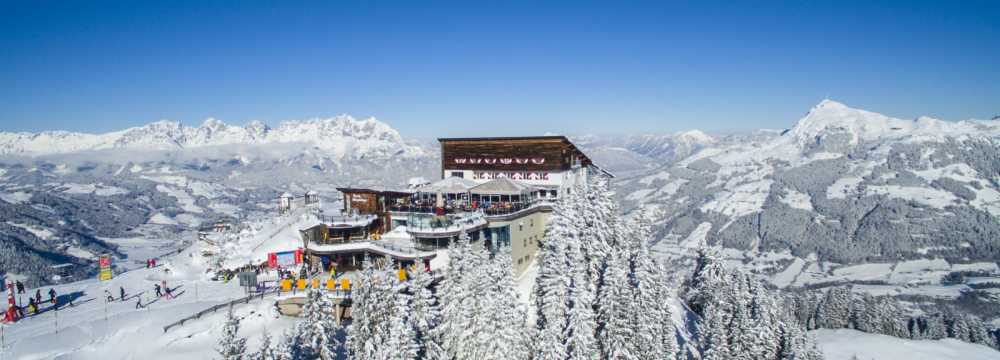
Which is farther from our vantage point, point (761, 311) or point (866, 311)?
point (866, 311)

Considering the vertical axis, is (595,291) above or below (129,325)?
above

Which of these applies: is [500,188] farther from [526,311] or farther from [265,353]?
[265,353]

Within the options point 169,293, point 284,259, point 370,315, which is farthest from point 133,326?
point 370,315

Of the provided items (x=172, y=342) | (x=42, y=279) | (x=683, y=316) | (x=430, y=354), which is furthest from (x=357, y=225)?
(x=42, y=279)

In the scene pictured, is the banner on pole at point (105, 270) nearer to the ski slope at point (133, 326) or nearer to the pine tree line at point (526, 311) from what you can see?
the ski slope at point (133, 326)

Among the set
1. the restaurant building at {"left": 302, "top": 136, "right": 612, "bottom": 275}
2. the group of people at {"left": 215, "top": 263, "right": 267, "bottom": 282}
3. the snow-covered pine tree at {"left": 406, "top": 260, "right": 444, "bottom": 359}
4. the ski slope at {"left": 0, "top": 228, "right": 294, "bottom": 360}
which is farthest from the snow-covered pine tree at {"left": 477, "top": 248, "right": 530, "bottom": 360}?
the group of people at {"left": 215, "top": 263, "right": 267, "bottom": 282}

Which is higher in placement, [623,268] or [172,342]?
[623,268]

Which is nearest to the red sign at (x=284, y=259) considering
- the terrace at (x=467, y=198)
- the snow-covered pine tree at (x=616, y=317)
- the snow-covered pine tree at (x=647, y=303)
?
the terrace at (x=467, y=198)

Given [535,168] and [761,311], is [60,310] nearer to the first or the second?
[535,168]
